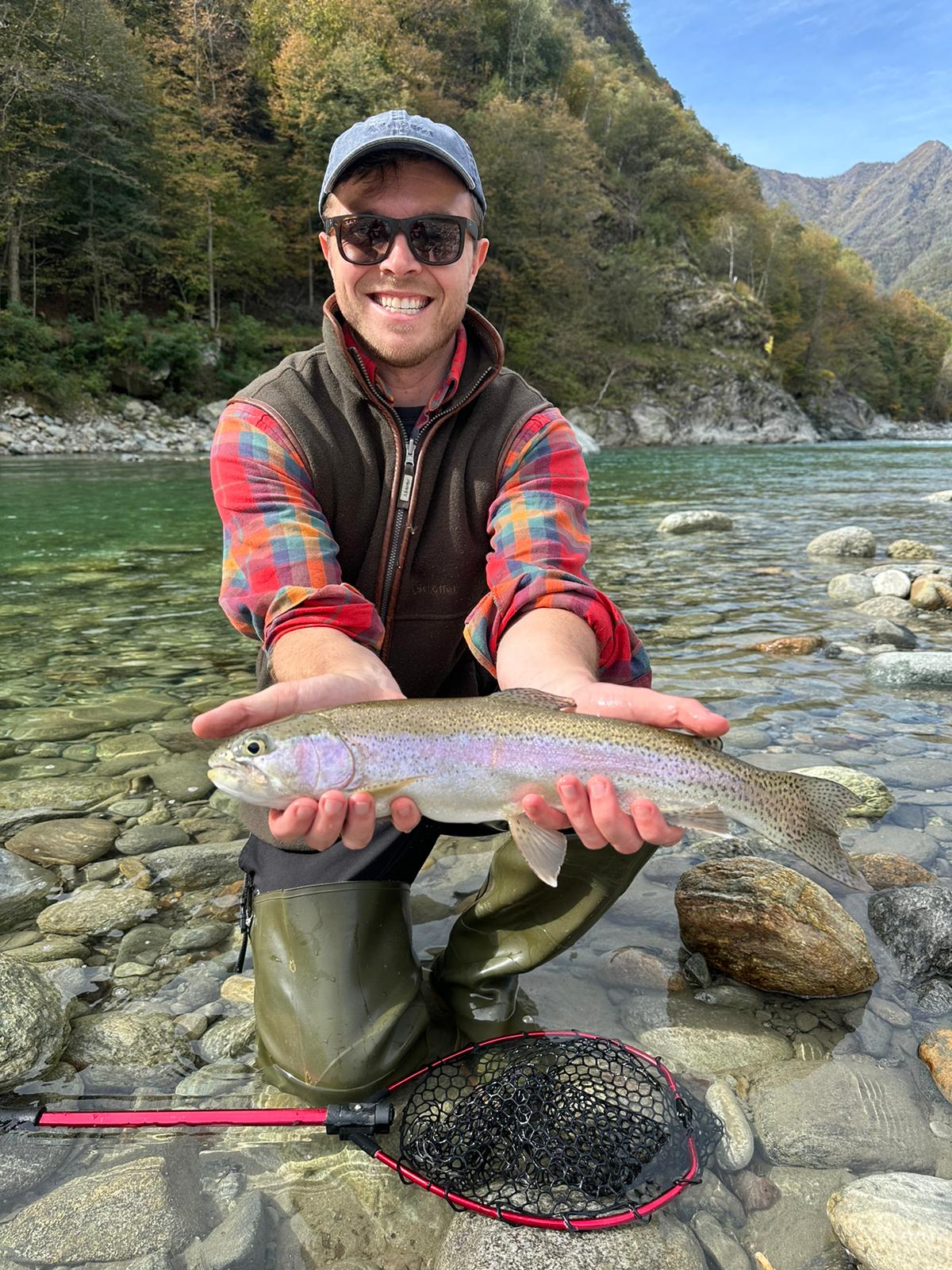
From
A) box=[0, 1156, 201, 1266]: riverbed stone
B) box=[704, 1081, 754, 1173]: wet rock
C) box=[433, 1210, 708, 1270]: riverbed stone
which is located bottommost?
box=[0, 1156, 201, 1266]: riverbed stone

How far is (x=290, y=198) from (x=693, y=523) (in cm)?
4196

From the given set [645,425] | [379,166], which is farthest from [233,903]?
→ [645,425]

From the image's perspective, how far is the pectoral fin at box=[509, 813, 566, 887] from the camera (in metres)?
2.52

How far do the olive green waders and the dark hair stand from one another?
2.63 m

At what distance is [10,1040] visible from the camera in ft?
8.59

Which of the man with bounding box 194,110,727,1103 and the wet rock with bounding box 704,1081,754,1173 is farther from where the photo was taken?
the man with bounding box 194,110,727,1103

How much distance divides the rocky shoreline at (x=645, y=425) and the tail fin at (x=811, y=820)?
78.6 feet

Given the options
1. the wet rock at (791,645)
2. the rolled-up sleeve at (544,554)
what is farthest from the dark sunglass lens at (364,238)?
the wet rock at (791,645)

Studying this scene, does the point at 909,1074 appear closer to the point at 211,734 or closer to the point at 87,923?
the point at 211,734

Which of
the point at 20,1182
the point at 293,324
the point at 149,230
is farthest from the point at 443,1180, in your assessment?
the point at 293,324

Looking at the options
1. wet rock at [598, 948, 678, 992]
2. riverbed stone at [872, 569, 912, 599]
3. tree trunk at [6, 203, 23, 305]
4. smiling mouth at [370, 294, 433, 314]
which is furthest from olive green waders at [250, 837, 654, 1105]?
tree trunk at [6, 203, 23, 305]

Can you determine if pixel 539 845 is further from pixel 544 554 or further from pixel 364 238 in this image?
pixel 364 238

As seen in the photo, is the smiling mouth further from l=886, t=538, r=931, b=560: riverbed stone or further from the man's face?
l=886, t=538, r=931, b=560: riverbed stone

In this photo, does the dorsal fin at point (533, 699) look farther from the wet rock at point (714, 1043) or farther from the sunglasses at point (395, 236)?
the sunglasses at point (395, 236)
